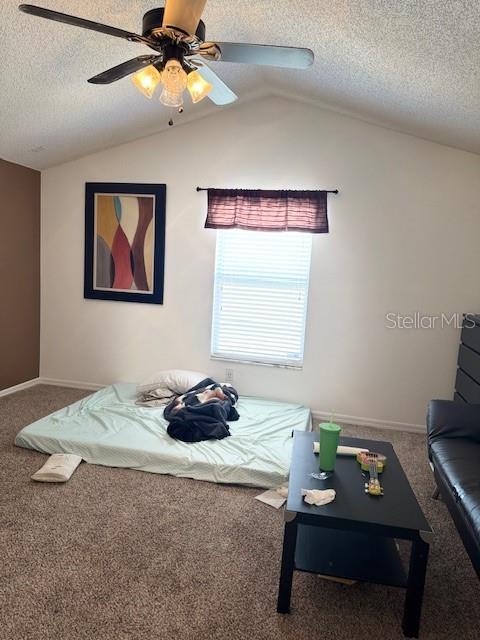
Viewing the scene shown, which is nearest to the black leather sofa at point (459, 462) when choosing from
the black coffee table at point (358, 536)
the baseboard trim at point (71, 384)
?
the black coffee table at point (358, 536)

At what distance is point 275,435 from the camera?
3.04 m

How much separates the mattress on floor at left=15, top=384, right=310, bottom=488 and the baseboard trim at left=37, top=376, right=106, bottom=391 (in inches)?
33.0

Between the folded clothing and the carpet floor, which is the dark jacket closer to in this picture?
the carpet floor

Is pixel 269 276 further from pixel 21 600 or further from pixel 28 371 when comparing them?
pixel 21 600

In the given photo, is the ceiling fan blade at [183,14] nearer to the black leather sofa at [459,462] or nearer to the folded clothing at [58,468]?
the black leather sofa at [459,462]

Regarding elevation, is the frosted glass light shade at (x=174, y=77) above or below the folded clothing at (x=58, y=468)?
above

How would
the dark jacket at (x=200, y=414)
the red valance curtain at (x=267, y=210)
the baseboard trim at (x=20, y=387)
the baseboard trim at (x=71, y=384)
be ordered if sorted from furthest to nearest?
1. the baseboard trim at (x=71, y=384)
2. the baseboard trim at (x=20, y=387)
3. the red valance curtain at (x=267, y=210)
4. the dark jacket at (x=200, y=414)

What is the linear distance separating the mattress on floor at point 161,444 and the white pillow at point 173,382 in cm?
26

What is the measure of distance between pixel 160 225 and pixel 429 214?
2.34 metres

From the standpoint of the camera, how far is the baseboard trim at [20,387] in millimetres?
3854

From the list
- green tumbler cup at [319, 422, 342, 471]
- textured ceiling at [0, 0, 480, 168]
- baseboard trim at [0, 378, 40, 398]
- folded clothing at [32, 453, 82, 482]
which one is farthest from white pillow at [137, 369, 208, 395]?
textured ceiling at [0, 0, 480, 168]

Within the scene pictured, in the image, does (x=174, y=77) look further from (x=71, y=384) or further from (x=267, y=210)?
(x=71, y=384)

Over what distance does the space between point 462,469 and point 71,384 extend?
3.61 metres

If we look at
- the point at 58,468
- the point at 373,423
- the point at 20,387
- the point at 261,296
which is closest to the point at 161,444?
the point at 58,468
